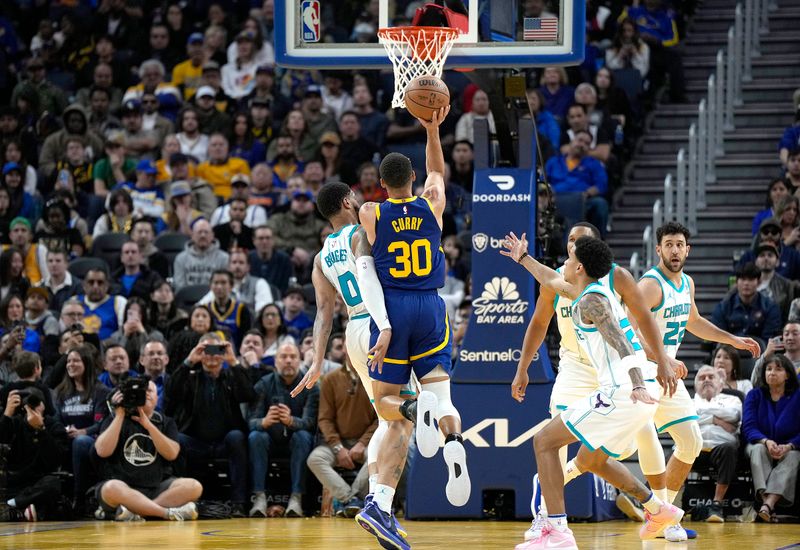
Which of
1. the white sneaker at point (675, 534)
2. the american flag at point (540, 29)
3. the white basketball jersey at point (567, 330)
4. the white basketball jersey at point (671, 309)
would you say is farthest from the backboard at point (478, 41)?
the white sneaker at point (675, 534)

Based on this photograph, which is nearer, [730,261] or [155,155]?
[730,261]

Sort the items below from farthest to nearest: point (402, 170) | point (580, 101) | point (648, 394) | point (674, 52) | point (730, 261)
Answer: point (674, 52), point (580, 101), point (730, 261), point (402, 170), point (648, 394)

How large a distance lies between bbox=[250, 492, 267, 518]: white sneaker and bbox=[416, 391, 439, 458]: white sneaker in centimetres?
502

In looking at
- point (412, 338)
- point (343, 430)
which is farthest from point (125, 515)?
point (412, 338)

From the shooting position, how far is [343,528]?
38.3ft

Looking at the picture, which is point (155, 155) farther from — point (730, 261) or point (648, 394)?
point (648, 394)

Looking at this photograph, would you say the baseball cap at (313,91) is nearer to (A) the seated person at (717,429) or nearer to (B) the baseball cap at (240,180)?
(B) the baseball cap at (240,180)

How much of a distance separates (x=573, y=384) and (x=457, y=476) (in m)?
1.52

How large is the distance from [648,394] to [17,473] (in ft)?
23.5

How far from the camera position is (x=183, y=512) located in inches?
515

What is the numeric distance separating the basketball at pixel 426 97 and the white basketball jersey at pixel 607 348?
1.62 meters

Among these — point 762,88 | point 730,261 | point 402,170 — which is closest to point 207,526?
point 402,170

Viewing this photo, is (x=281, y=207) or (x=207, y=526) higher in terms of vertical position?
(x=281, y=207)

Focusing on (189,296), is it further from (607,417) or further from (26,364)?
(607,417)
